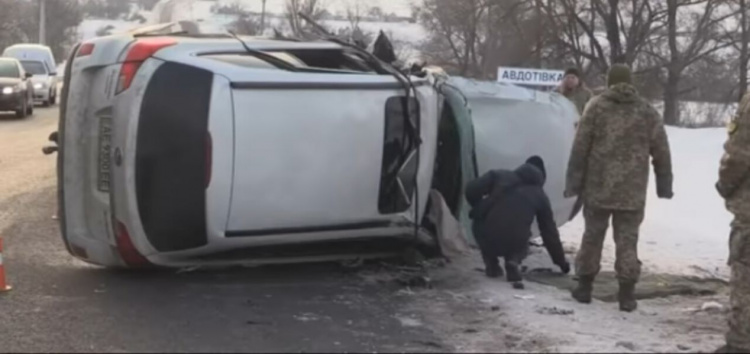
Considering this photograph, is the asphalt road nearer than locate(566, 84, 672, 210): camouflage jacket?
Yes

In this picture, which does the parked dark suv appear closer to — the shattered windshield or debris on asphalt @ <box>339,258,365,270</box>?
the shattered windshield

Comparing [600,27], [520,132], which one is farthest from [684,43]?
[520,132]

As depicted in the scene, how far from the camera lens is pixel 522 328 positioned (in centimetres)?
638

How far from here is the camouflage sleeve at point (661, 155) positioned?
6.98m

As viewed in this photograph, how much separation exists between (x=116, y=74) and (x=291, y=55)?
1295mm

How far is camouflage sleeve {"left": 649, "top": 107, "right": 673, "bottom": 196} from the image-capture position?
698cm

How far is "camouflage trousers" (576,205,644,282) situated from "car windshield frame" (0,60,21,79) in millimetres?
21888

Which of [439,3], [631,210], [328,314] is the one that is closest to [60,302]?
[328,314]

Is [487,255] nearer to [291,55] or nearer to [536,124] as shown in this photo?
[536,124]

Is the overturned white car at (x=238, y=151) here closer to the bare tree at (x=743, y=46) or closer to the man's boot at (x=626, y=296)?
the man's boot at (x=626, y=296)

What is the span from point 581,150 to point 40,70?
93.2ft

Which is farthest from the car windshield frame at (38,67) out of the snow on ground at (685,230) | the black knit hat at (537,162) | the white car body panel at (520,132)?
the black knit hat at (537,162)

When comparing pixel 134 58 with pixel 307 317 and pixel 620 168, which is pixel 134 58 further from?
pixel 620 168

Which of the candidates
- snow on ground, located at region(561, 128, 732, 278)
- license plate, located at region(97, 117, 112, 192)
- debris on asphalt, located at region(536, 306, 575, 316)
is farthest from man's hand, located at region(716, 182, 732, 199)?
license plate, located at region(97, 117, 112, 192)
